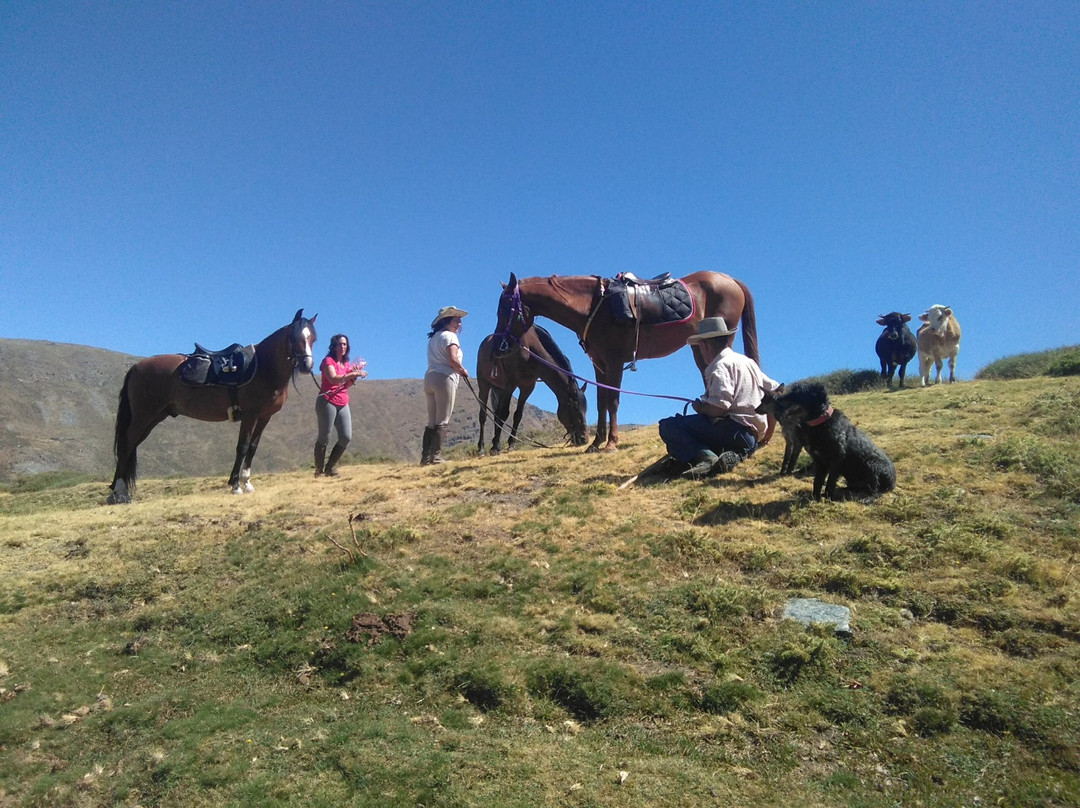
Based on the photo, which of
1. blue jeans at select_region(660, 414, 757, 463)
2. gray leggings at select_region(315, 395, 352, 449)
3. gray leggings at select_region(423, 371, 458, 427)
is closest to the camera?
blue jeans at select_region(660, 414, 757, 463)

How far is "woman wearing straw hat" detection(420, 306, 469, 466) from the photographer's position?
35.3 feet

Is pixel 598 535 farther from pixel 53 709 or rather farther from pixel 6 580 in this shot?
pixel 6 580

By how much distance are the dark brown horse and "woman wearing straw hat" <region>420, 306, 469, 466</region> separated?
152 cm

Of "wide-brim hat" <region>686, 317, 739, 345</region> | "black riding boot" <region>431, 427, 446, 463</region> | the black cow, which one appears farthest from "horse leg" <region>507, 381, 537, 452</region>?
the black cow

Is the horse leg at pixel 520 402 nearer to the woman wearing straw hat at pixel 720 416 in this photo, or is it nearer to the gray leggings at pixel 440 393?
the gray leggings at pixel 440 393

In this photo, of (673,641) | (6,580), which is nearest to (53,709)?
(6,580)

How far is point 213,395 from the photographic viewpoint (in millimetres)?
10258

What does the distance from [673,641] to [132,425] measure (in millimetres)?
9341

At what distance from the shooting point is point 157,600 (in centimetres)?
588

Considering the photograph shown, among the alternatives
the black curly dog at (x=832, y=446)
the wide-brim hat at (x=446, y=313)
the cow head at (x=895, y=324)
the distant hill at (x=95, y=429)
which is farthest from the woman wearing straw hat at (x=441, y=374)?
the distant hill at (x=95, y=429)

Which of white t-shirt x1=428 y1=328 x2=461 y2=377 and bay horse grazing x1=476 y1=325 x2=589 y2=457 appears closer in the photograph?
white t-shirt x1=428 y1=328 x2=461 y2=377

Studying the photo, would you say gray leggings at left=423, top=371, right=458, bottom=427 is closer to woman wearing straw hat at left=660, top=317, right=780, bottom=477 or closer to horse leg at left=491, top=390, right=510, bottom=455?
horse leg at left=491, top=390, right=510, bottom=455

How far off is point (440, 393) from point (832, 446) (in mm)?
6333

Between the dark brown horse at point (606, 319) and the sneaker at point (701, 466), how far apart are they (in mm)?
1912
